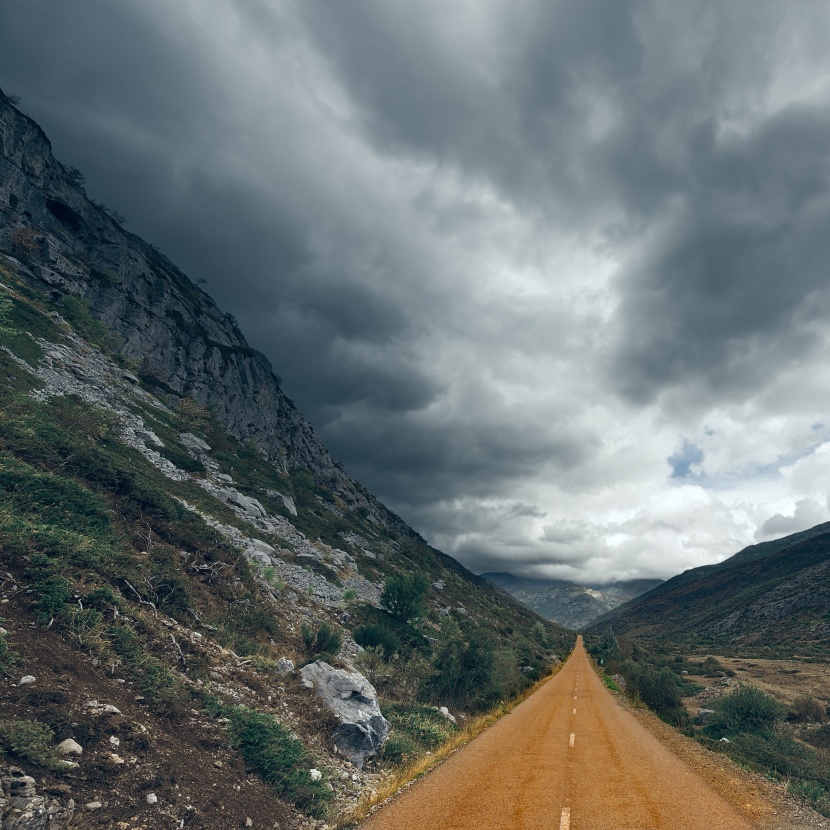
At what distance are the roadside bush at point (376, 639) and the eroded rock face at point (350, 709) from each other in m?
8.66

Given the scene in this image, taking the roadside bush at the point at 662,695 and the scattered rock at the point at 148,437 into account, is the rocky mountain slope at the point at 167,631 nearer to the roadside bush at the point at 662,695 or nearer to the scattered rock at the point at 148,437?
the scattered rock at the point at 148,437

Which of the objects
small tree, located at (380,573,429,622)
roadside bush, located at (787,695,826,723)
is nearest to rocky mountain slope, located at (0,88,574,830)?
small tree, located at (380,573,429,622)

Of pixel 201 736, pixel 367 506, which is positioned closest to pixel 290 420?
pixel 367 506

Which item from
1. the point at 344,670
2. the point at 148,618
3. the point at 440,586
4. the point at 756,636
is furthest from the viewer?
the point at 756,636

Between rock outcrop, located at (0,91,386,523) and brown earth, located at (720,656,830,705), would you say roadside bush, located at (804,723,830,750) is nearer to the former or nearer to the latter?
brown earth, located at (720,656,830,705)

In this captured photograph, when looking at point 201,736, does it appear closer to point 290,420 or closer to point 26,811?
point 26,811

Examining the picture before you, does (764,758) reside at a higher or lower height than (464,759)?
lower

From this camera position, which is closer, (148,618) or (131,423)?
(148,618)

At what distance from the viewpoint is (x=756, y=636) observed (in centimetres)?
8050

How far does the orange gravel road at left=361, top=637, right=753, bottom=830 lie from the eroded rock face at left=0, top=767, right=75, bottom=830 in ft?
17.4

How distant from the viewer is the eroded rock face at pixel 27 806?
5879 mm

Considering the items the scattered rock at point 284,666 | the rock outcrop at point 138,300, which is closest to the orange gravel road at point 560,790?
the scattered rock at point 284,666

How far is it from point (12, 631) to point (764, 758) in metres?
23.0

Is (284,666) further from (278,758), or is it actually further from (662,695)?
(662,695)
